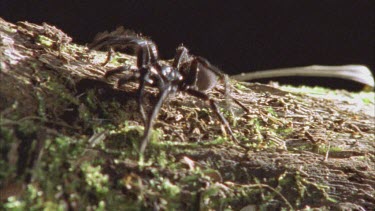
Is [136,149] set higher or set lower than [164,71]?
lower

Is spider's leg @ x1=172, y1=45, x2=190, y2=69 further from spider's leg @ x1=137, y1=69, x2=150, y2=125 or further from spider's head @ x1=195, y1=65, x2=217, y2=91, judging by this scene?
spider's leg @ x1=137, y1=69, x2=150, y2=125

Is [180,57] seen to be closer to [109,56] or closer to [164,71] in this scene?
[164,71]

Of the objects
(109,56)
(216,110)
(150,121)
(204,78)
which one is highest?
(109,56)

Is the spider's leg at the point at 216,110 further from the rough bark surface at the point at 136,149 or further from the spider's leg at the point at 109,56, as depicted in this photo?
the spider's leg at the point at 109,56

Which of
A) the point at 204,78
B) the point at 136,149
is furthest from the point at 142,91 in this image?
the point at 204,78

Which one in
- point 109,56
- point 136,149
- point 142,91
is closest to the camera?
point 136,149

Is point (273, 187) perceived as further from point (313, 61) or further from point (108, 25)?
point (313, 61)

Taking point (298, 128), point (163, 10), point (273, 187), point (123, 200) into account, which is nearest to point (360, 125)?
point (298, 128)

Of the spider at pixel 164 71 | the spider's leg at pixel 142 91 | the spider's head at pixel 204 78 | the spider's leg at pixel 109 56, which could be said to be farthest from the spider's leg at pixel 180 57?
the spider's leg at pixel 142 91
